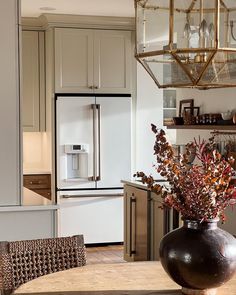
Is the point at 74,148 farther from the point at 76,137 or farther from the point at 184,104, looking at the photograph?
the point at 184,104

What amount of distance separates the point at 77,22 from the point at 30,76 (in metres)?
0.84

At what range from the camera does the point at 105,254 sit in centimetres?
657

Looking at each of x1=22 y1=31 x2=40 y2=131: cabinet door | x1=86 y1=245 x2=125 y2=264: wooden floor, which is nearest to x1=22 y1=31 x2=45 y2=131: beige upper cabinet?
x1=22 y1=31 x2=40 y2=131: cabinet door

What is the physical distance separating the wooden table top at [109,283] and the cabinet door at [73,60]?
440cm

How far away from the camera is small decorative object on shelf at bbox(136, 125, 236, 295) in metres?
2.06

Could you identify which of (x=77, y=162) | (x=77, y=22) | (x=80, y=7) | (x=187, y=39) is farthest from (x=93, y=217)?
(x=187, y=39)

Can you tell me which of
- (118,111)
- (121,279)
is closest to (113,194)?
(118,111)

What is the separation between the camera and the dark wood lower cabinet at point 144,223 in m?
5.12

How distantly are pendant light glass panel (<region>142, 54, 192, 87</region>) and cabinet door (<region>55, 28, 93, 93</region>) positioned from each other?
4.63m

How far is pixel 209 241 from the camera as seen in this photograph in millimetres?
2088

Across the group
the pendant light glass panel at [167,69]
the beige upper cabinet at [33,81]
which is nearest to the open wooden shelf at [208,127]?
the beige upper cabinet at [33,81]

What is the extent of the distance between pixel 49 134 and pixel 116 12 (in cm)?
154

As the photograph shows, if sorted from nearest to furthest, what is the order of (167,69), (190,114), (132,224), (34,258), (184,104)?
1. (167,69)
2. (34,258)
3. (132,224)
4. (190,114)
5. (184,104)

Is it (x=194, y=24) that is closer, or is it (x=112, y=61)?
(x=194, y=24)
